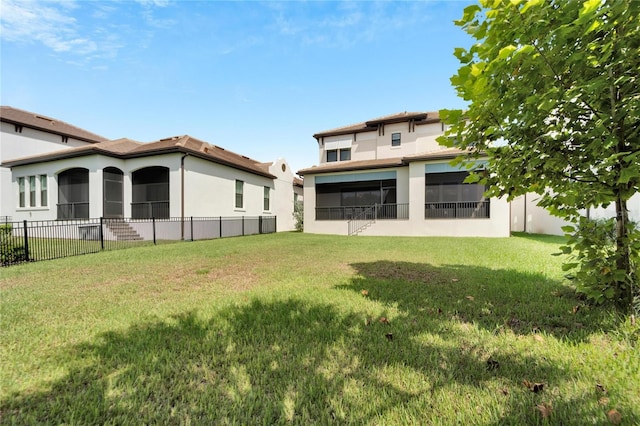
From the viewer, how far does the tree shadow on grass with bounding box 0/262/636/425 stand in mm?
1661

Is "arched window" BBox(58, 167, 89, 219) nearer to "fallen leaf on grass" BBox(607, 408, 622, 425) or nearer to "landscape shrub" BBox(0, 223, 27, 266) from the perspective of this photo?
"landscape shrub" BBox(0, 223, 27, 266)

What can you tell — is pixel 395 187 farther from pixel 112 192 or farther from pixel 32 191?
pixel 32 191

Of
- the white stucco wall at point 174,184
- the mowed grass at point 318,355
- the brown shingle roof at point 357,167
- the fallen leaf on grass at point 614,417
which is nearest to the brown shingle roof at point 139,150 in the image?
the white stucco wall at point 174,184

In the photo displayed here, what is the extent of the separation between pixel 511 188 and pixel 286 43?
929 cm

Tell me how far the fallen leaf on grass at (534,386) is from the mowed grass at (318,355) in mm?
17

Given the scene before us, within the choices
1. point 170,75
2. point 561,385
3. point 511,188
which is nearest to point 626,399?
point 561,385

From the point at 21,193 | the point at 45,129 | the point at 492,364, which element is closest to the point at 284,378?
the point at 492,364

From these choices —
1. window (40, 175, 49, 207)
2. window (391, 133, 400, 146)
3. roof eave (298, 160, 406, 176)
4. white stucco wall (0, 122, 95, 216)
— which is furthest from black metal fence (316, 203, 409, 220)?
white stucco wall (0, 122, 95, 216)

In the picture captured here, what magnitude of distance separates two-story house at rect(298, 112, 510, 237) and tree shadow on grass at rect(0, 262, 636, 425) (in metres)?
13.8

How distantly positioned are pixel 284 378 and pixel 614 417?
209 centimetres

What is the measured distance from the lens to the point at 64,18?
729 centimetres

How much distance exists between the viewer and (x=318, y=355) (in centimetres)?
236

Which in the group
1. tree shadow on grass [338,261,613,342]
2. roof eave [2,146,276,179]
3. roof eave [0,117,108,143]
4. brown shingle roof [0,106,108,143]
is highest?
brown shingle roof [0,106,108,143]

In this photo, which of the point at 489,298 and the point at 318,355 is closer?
the point at 318,355
